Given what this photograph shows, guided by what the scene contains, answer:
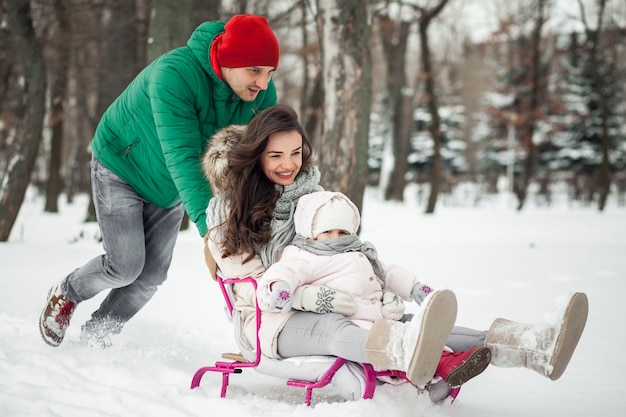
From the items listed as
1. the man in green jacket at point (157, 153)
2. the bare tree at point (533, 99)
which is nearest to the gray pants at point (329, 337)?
the man in green jacket at point (157, 153)

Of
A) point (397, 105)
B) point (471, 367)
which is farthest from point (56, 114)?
point (471, 367)

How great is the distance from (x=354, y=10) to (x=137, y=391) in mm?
4455

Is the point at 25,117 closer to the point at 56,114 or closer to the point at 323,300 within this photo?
Answer: the point at 56,114

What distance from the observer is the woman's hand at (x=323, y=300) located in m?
2.80

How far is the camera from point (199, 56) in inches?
133

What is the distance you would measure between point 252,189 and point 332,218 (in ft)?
1.39

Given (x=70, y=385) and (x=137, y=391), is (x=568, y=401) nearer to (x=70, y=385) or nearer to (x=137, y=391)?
(x=137, y=391)

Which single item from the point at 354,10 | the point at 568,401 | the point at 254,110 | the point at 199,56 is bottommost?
the point at 568,401

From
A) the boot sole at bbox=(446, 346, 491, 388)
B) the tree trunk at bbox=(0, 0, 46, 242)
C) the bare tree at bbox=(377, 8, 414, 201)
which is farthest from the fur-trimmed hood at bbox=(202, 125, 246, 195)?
the bare tree at bbox=(377, 8, 414, 201)

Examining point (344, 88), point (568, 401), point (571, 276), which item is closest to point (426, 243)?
point (571, 276)

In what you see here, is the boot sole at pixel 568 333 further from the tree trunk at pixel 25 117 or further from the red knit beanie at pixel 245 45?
the tree trunk at pixel 25 117

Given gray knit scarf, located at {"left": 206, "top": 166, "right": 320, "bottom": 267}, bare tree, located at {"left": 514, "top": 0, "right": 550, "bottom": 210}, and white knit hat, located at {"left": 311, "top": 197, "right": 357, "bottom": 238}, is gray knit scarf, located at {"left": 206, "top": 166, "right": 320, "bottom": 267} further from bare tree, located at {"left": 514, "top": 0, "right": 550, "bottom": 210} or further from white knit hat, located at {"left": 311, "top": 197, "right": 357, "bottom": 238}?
bare tree, located at {"left": 514, "top": 0, "right": 550, "bottom": 210}

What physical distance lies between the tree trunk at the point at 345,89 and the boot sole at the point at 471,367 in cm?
400

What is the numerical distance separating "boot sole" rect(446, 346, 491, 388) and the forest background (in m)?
4.01
